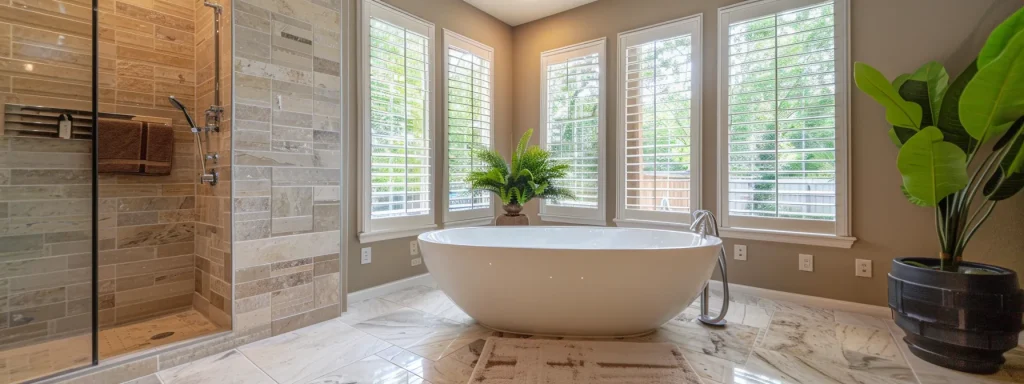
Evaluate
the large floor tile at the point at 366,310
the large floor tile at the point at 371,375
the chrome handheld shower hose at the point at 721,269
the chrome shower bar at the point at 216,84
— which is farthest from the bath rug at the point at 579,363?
the chrome shower bar at the point at 216,84

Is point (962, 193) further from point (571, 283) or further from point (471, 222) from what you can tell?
point (471, 222)

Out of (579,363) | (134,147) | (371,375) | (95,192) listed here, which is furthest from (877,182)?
(134,147)

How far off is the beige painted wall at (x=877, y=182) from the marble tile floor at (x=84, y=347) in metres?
3.38

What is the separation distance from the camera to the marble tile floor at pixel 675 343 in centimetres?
181

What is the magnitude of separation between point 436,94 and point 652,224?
2058 millimetres

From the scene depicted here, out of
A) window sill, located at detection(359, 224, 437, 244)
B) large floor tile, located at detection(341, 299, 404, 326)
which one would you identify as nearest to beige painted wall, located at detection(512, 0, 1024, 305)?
window sill, located at detection(359, 224, 437, 244)

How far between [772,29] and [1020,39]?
1.41m

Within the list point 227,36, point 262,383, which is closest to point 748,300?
point 262,383

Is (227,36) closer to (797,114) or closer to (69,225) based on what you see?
(69,225)

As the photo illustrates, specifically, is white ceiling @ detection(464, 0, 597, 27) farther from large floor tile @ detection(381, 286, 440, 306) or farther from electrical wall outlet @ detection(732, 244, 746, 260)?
large floor tile @ detection(381, 286, 440, 306)

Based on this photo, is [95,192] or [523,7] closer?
[95,192]

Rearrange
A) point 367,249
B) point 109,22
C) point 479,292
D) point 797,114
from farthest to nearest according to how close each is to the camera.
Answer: point 367,249
point 797,114
point 109,22
point 479,292

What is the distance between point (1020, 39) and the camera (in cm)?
153

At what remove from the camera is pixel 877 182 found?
256cm
